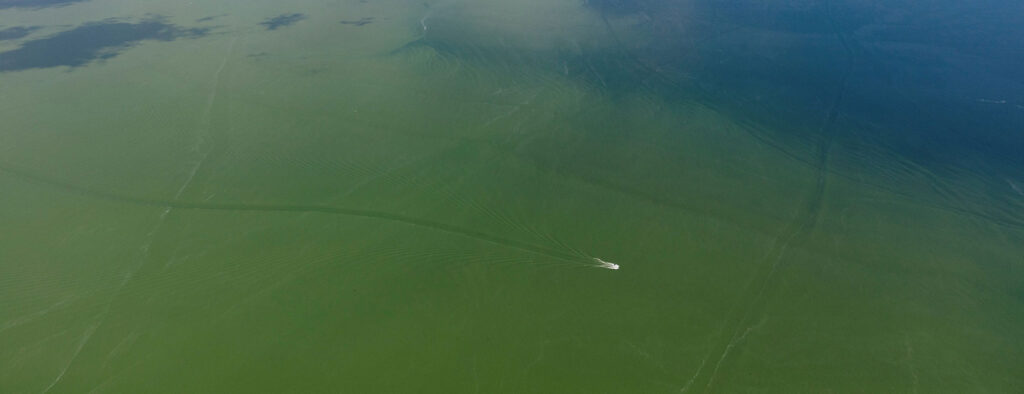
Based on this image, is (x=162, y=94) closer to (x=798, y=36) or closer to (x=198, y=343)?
(x=198, y=343)

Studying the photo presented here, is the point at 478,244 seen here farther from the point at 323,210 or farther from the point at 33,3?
the point at 33,3

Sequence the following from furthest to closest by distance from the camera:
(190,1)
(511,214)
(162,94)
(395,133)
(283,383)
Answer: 1. (190,1)
2. (162,94)
3. (395,133)
4. (511,214)
5. (283,383)

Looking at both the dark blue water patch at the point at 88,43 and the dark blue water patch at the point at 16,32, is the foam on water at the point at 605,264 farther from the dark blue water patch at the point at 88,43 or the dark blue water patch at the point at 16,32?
the dark blue water patch at the point at 16,32

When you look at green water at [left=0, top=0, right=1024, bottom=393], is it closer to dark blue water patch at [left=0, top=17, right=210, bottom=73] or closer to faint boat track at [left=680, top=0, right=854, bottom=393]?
faint boat track at [left=680, top=0, right=854, bottom=393]

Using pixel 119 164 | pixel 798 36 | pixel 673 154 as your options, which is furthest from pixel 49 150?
pixel 798 36

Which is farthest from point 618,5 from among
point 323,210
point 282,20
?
point 323,210

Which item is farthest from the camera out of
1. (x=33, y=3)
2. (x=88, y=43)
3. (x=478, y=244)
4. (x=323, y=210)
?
(x=33, y=3)
